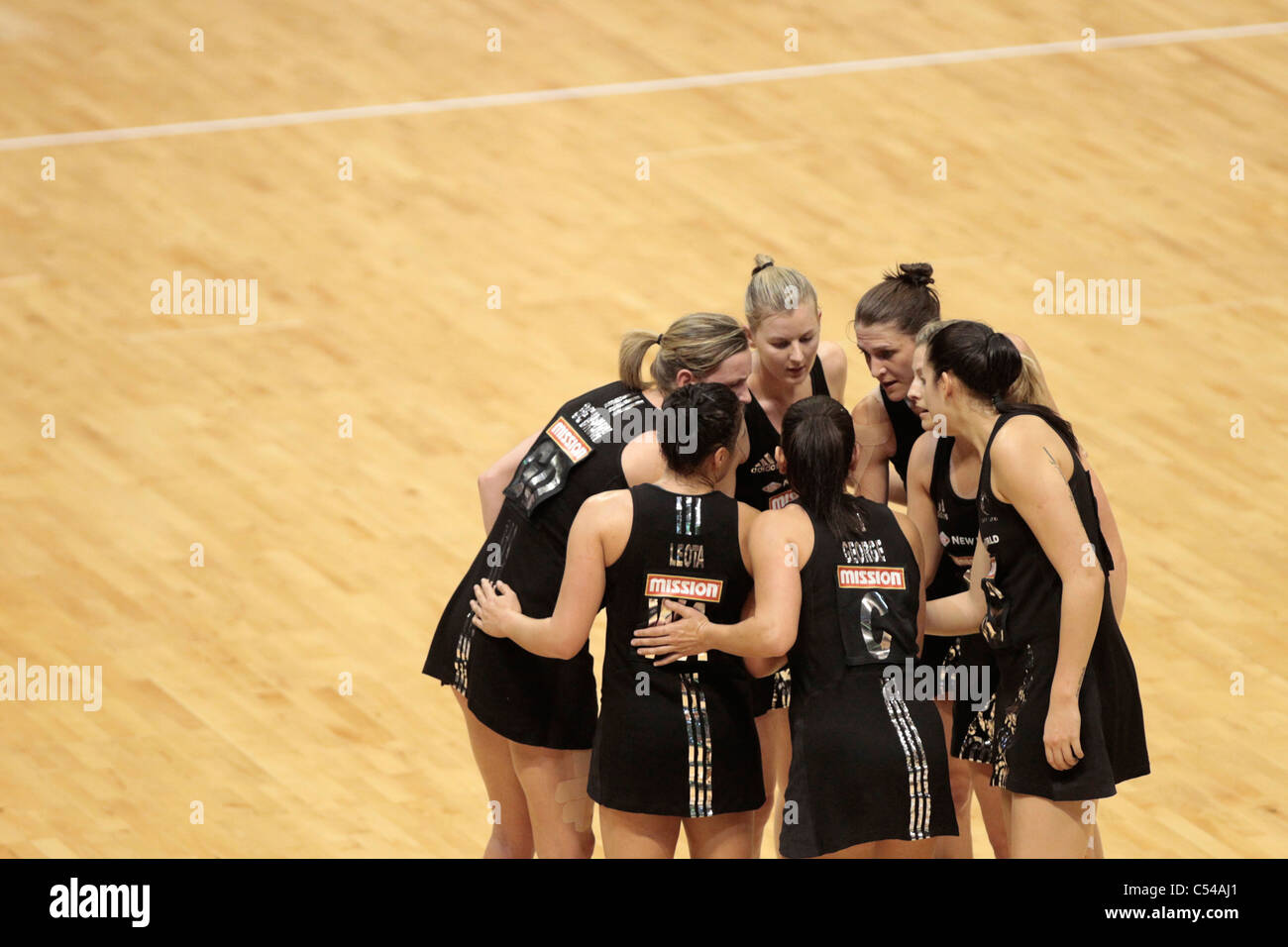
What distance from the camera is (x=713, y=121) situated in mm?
10625

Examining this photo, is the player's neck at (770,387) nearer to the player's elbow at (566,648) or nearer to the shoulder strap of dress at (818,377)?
the shoulder strap of dress at (818,377)

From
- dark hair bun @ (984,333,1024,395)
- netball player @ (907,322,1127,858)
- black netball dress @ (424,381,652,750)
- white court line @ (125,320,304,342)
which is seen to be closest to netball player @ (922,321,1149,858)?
dark hair bun @ (984,333,1024,395)

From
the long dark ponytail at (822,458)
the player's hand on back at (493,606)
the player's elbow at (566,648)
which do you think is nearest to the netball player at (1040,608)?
the long dark ponytail at (822,458)

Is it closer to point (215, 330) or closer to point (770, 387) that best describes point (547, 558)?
point (770, 387)

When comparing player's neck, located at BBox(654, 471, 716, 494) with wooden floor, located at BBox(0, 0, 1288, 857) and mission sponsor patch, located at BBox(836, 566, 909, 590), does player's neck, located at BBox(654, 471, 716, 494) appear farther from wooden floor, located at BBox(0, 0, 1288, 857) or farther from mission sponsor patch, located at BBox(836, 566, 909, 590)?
wooden floor, located at BBox(0, 0, 1288, 857)

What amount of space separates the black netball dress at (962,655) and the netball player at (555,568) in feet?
1.89

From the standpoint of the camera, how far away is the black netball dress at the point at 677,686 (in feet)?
13.5

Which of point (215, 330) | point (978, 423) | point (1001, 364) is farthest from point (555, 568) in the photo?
point (215, 330)
